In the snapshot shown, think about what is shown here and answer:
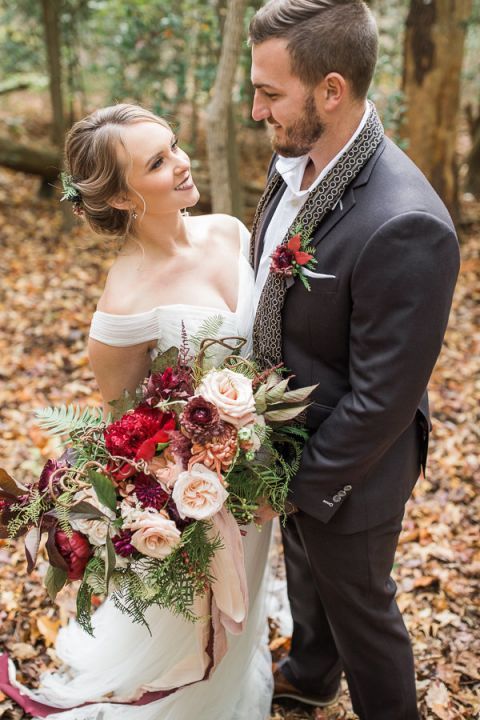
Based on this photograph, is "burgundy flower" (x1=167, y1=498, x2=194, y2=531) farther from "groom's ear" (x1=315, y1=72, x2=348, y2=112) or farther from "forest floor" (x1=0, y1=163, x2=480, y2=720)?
"groom's ear" (x1=315, y1=72, x2=348, y2=112)

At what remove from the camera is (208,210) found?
25.1 feet

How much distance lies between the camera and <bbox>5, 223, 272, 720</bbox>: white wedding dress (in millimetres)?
2320

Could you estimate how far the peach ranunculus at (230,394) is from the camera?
1.86 meters

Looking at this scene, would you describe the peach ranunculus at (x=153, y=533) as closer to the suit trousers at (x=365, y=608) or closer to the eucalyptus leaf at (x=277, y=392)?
the eucalyptus leaf at (x=277, y=392)

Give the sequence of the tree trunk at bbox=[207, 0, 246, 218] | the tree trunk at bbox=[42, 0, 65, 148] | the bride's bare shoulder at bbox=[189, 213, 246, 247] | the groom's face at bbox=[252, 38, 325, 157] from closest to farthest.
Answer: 1. the groom's face at bbox=[252, 38, 325, 157]
2. the bride's bare shoulder at bbox=[189, 213, 246, 247]
3. the tree trunk at bbox=[207, 0, 246, 218]
4. the tree trunk at bbox=[42, 0, 65, 148]

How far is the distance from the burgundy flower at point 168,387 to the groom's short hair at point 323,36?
943 millimetres

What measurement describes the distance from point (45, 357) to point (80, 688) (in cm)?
296

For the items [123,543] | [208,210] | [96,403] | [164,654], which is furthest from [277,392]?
[208,210]

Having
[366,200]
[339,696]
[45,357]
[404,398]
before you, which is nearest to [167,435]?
[404,398]

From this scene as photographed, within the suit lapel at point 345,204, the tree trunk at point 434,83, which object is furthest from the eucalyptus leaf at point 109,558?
the tree trunk at point 434,83

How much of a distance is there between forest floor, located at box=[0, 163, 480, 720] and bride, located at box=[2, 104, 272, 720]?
0.83ft

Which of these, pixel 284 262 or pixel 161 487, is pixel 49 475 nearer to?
pixel 161 487

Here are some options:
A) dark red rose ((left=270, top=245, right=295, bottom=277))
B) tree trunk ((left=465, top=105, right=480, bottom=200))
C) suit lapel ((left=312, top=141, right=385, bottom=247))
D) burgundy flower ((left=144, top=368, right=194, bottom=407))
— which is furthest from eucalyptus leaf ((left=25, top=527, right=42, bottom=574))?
tree trunk ((left=465, top=105, right=480, bottom=200))

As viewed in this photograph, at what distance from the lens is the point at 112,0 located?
7.93 m
